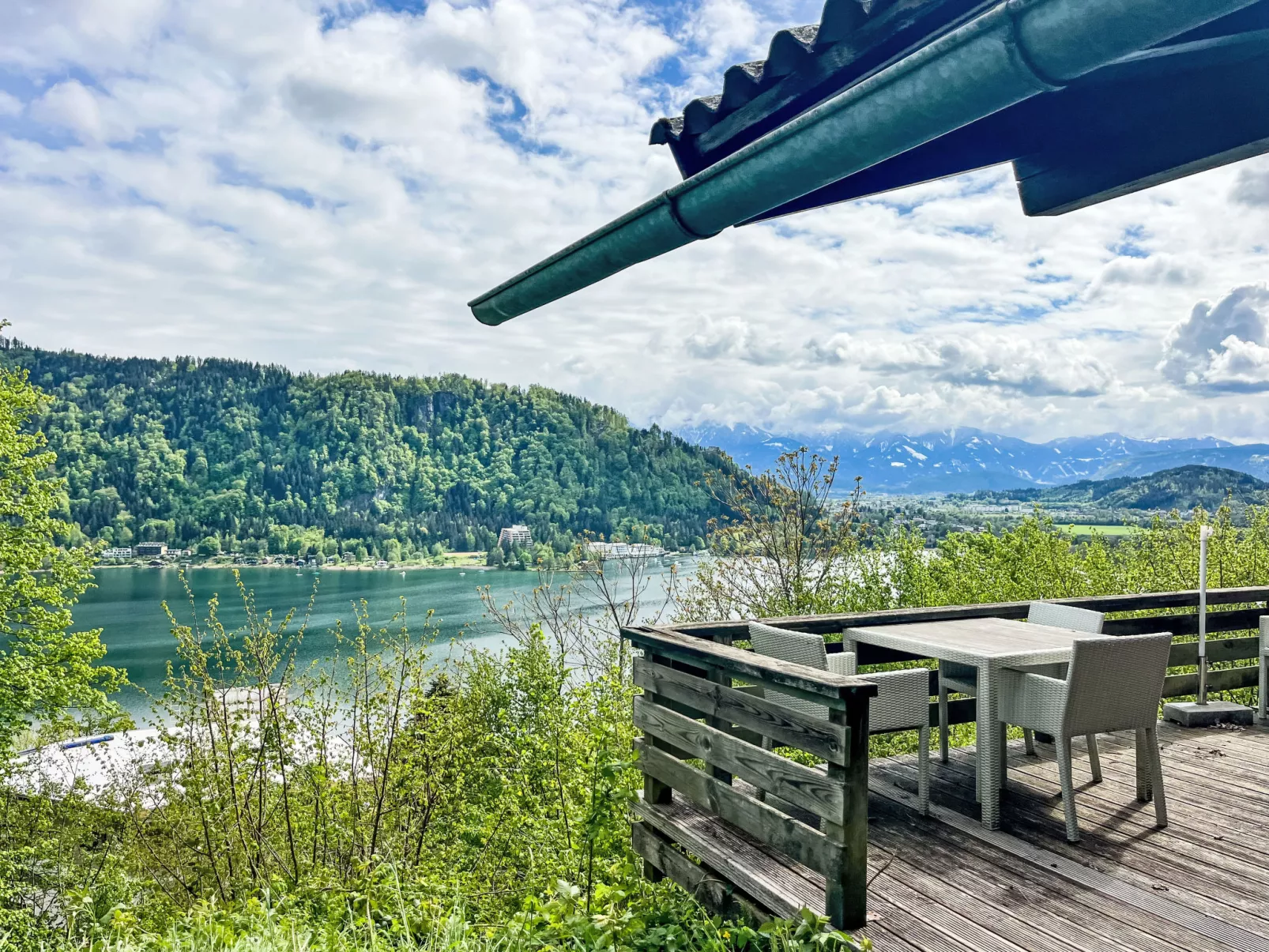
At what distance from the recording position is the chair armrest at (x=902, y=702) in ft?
11.9

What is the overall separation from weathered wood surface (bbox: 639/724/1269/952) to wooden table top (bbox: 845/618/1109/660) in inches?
25.6

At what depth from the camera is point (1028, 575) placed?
17.2 m

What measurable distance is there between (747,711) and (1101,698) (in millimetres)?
1380

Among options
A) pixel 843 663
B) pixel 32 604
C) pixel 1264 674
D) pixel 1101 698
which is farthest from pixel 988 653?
pixel 32 604

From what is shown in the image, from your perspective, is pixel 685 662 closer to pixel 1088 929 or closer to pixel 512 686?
pixel 1088 929

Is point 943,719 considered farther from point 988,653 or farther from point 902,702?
point 988,653

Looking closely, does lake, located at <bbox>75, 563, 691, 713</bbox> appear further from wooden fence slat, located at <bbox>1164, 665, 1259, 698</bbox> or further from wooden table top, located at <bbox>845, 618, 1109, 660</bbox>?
wooden table top, located at <bbox>845, 618, 1109, 660</bbox>

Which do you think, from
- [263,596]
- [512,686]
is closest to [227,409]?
[263,596]

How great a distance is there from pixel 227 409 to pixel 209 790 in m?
126

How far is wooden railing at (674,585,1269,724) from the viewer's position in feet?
14.2

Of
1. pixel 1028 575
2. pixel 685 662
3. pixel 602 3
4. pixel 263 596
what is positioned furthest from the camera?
pixel 263 596

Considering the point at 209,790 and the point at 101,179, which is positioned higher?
the point at 101,179

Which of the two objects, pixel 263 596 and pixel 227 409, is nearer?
pixel 263 596

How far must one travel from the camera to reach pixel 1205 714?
16.5 feet
